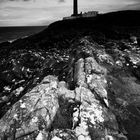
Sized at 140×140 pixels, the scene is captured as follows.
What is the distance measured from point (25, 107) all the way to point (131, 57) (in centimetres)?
727

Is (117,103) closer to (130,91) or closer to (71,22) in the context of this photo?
(130,91)

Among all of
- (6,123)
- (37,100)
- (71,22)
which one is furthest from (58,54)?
(71,22)

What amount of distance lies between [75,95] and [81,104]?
1.96 ft

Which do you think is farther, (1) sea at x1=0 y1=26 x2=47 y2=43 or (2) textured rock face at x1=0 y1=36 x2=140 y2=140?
(1) sea at x1=0 y1=26 x2=47 y2=43

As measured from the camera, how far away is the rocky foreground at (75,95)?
16.1 ft

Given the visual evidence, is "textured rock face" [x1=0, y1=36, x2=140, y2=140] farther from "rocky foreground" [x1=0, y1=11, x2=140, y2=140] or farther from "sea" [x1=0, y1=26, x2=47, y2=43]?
"sea" [x1=0, y1=26, x2=47, y2=43]

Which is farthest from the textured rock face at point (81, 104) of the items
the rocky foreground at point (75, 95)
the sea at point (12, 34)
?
the sea at point (12, 34)

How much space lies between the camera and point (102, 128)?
16.2 ft

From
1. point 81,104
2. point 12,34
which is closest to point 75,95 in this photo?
point 81,104

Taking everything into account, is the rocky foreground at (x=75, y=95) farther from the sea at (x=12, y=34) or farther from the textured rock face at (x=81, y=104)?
the sea at (x=12, y=34)

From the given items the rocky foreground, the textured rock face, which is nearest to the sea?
the rocky foreground

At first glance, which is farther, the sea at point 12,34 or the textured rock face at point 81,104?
the sea at point 12,34

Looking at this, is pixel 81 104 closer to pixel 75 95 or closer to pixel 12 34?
pixel 75 95

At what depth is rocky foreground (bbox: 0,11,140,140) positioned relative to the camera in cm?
489
